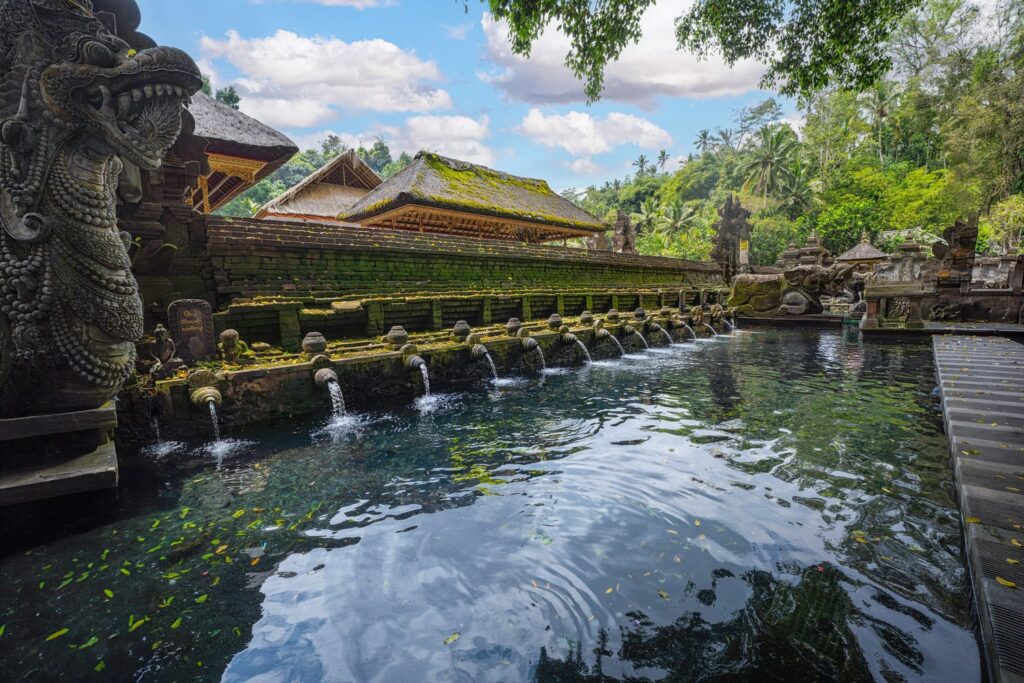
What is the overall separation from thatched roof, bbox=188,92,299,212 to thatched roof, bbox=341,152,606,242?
3402 millimetres

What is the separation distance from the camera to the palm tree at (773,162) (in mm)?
37812

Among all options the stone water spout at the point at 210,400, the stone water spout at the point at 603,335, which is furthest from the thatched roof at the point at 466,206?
the stone water spout at the point at 210,400

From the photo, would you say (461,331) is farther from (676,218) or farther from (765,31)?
(676,218)

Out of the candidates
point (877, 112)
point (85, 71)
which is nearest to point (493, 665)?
point (85, 71)

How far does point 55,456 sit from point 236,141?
24.7ft

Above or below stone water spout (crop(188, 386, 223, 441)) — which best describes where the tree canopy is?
above

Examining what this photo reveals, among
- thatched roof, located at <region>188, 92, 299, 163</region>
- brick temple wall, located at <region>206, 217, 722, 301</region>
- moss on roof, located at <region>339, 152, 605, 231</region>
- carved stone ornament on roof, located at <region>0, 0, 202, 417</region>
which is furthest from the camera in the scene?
moss on roof, located at <region>339, 152, 605, 231</region>

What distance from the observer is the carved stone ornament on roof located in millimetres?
3014

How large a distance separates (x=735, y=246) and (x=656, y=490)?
76.0 ft

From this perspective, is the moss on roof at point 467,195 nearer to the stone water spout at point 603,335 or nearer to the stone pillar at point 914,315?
the stone water spout at point 603,335

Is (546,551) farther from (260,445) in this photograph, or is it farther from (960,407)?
(960,407)

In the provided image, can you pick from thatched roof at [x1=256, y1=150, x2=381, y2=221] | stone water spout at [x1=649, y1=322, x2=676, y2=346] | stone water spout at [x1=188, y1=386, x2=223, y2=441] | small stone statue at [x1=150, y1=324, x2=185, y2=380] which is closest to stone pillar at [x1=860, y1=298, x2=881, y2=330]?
stone water spout at [x1=649, y1=322, x2=676, y2=346]

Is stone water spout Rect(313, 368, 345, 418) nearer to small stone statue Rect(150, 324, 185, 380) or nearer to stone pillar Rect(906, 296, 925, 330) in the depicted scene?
small stone statue Rect(150, 324, 185, 380)

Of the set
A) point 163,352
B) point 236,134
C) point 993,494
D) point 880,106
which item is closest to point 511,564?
point 993,494
